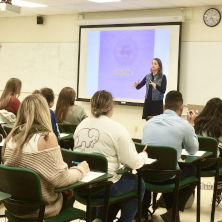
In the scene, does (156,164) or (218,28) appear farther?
(218,28)

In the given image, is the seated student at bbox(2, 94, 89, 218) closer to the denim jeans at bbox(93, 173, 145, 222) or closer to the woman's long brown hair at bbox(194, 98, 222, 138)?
the denim jeans at bbox(93, 173, 145, 222)

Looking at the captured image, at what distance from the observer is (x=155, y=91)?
23.5 feet

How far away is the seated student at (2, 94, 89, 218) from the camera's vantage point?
236 cm

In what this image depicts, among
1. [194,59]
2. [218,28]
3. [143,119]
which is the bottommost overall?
[143,119]

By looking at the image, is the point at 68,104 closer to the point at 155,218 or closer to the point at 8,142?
the point at 155,218

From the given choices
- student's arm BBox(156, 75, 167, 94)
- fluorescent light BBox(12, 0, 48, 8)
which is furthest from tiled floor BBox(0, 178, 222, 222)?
fluorescent light BBox(12, 0, 48, 8)

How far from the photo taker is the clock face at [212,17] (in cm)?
688

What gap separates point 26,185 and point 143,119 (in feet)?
18.5

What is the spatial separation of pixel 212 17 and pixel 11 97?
3.80 m

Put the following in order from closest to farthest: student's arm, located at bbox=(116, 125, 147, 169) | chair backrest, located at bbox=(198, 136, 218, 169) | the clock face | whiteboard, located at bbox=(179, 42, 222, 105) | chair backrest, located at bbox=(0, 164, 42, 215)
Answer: chair backrest, located at bbox=(0, 164, 42, 215), student's arm, located at bbox=(116, 125, 147, 169), chair backrest, located at bbox=(198, 136, 218, 169), the clock face, whiteboard, located at bbox=(179, 42, 222, 105)

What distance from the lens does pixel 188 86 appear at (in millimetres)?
7297

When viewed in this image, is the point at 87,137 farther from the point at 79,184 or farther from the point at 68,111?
the point at 68,111

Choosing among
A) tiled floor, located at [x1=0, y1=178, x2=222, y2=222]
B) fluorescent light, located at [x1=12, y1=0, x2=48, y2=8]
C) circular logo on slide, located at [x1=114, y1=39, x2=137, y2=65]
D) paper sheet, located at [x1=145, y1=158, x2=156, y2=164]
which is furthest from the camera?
circular logo on slide, located at [x1=114, y1=39, x2=137, y2=65]

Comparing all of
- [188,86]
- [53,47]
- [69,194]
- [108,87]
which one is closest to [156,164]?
[69,194]
